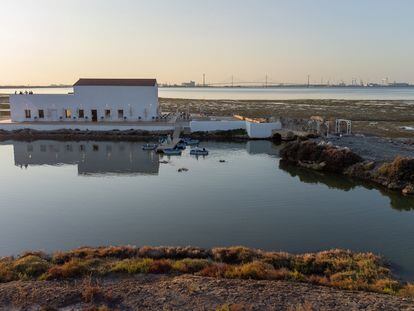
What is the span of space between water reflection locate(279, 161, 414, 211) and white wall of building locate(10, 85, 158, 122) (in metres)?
22.7

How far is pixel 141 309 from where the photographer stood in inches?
380

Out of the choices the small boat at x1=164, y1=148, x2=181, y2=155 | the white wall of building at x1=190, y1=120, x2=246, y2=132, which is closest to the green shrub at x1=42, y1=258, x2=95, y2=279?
the small boat at x1=164, y1=148, x2=181, y2=155

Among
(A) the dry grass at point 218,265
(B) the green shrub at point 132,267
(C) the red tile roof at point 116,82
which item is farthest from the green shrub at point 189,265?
(C) the red tile roof at point 116,82

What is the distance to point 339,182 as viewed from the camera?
27844mm

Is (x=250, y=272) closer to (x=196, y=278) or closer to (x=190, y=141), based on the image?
(x=196, y=278)

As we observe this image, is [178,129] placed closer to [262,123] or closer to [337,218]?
[262,123]

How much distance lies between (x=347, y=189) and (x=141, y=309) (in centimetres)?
1906

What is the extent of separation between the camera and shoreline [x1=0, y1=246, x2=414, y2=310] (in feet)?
32.8

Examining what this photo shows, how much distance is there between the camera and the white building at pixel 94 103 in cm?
5091

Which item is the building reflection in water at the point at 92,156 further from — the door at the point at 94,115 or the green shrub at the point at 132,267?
the green shrub at the point at 132,267

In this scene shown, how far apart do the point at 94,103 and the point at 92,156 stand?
16.1 metres

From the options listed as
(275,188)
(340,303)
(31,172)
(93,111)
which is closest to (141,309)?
(340,303)

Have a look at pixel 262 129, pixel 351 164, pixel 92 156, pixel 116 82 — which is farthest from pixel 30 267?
pixel 116 82

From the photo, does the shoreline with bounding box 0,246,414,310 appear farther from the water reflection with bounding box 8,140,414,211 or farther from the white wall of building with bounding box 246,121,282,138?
the white wall of building with bounding box 246,121,282,138
